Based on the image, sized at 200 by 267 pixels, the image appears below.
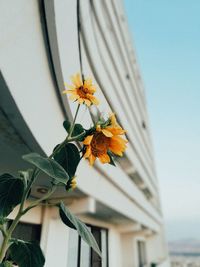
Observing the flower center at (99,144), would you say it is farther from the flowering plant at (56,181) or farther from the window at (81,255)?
the window at (81,255)

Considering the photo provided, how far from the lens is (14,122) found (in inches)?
58.6

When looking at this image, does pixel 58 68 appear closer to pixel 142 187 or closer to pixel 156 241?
pixel 142 187

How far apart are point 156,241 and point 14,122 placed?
1439 centimetres

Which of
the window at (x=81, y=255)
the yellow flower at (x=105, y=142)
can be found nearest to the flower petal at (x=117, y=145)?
the yellow flower at (x=105, y=142)

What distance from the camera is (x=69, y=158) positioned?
2.79 feet

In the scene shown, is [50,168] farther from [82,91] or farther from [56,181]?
[82,91]

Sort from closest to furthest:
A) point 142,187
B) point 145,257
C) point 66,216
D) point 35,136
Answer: point 66,216 < point 35,136 < point 145,257 < point 142,187

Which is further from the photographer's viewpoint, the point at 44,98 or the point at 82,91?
the point at 44,98

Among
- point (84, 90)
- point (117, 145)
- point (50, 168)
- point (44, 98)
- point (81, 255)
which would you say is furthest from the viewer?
point (81, 255)

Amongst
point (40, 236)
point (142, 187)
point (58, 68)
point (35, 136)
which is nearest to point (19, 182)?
point (35, 136)

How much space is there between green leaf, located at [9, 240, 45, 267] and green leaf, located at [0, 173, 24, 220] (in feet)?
0.49

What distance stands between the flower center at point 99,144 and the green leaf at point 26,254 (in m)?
0.42

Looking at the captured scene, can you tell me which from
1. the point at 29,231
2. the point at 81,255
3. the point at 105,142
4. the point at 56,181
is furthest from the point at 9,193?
the point at 29,231

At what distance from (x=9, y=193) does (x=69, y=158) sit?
0.82 ft
